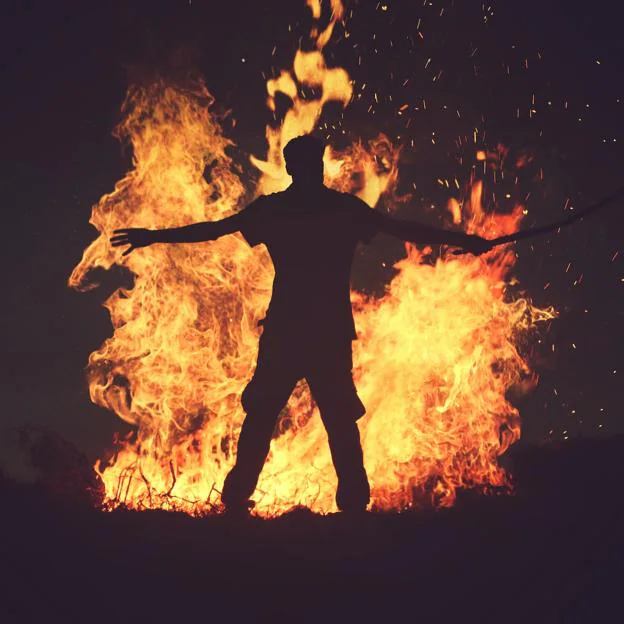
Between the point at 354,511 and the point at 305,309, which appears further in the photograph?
the point at 305,309

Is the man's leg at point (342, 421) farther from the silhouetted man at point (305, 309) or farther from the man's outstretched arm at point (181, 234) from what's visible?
the man's outstretched arm at point (181, 234)

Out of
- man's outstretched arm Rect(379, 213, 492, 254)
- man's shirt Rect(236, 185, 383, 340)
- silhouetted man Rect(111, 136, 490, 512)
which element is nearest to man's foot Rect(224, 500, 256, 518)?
silhouetted man Rect(111, 136, 490, 512)

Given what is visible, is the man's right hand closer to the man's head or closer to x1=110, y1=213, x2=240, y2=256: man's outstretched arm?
x1=110, y1=213, x2=240, y2=256: man's outstretched arm

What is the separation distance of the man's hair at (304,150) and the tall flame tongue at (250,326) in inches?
101

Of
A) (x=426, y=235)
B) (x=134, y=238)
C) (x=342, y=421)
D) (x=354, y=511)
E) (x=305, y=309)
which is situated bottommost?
(x=354, y=511)

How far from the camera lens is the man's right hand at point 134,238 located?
7109 mm

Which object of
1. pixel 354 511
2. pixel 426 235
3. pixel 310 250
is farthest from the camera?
pixel 426 235

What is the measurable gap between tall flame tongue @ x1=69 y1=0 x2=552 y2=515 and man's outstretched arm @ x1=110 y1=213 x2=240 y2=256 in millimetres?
2681

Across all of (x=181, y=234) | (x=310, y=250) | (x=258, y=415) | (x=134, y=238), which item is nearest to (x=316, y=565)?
(x=258, y=415)

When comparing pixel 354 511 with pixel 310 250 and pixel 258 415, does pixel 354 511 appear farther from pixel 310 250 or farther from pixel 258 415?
pixel 310 250

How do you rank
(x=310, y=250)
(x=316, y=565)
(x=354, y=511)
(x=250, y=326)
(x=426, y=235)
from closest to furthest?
(x=316, y=565) < (x=354, y=511) < (x=310, y=250) < (x=426, y=235) < (x=250, y=326)

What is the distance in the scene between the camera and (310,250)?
7039 millimetres

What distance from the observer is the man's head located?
23.1 ft

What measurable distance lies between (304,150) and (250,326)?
11.3 feet
